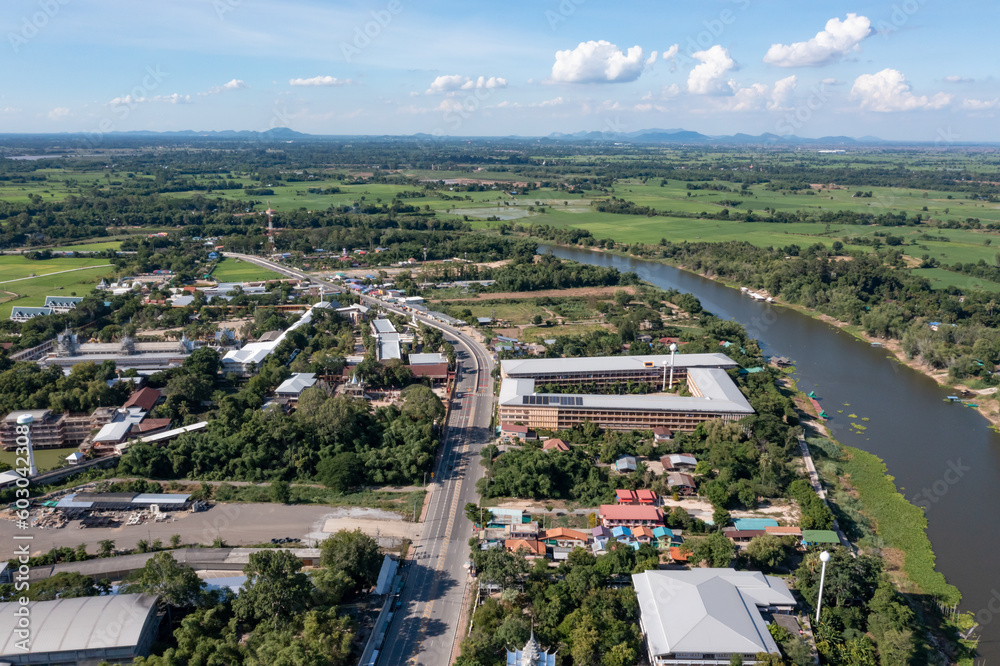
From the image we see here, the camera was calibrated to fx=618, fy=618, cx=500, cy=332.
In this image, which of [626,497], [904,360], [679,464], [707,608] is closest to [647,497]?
[626,497]

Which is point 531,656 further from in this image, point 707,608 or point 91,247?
point 91,247

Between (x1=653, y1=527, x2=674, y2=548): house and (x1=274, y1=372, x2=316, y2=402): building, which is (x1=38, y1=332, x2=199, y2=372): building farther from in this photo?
(x1=653, y1=527, x2=674, y2=548): house

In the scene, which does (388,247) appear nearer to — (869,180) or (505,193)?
(505,193)

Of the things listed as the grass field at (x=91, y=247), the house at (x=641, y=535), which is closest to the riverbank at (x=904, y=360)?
the house at (x=641, y=535)

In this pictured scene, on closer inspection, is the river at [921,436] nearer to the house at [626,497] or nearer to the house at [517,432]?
the house at [626,497]

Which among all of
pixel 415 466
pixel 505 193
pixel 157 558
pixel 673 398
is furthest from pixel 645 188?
pixel 157 558

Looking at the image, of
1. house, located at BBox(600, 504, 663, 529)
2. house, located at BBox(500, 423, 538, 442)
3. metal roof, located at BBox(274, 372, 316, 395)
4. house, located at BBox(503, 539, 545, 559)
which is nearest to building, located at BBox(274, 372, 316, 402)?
metal roof, located at BBox(274, 372, 316, 395)

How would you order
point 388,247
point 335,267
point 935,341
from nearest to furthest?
point 935,341, point 335,267, point 388,247
